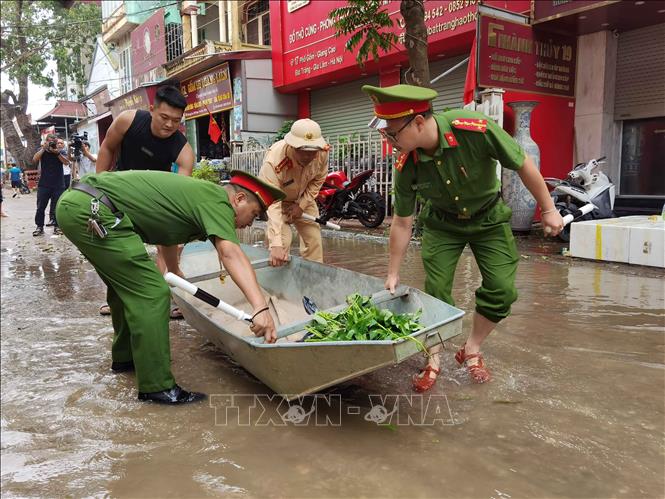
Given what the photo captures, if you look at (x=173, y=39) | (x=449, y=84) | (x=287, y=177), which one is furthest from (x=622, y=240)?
(x=173, y=39)

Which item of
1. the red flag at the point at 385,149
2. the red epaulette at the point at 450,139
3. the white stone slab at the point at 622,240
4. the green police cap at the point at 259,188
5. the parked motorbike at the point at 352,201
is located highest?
the red flag at the point at 385,149

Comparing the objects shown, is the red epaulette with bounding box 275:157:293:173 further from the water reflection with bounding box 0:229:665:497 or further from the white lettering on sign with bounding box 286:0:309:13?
the white lettering on sign with bounding box 286:0:309:13

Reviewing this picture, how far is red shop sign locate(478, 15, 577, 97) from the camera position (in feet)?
25.2

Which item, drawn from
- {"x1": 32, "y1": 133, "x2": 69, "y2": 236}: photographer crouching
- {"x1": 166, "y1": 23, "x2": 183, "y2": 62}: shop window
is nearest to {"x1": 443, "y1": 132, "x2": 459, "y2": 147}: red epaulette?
{"x1": 32, "y1": 133, "x2": 69, "y2": 236}: photographer crouching

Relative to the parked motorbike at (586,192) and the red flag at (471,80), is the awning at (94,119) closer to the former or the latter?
the red flag at (471,80)

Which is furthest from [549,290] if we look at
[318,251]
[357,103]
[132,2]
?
[132,2]

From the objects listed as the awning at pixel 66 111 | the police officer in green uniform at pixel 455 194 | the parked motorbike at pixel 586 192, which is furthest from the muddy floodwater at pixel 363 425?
the awning at pixel 66 111

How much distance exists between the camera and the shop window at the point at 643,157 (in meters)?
8.88

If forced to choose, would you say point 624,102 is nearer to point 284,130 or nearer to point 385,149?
point 385,149

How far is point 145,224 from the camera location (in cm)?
288

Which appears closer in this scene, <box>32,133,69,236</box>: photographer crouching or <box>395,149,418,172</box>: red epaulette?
<box>395,149,418,172</box>: red epaulette

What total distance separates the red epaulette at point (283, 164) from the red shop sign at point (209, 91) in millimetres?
11920

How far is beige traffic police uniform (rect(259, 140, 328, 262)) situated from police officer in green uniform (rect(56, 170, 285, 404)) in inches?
40.5

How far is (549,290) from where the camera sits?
5.15 metres
